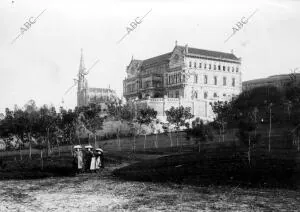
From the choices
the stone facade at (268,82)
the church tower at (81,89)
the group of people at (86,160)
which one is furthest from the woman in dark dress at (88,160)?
the church tower at (81,89)

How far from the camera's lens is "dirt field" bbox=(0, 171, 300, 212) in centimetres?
1179

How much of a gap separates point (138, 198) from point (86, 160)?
10278 mm

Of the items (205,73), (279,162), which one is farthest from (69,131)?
(205,73)

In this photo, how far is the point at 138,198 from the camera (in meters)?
13.4

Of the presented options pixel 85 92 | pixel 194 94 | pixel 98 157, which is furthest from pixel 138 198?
pixel 85 92

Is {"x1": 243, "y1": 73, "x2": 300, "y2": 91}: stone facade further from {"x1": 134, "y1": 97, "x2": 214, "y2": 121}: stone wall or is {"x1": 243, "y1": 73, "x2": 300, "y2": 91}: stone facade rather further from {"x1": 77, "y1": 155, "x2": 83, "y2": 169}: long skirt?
{"x1": 77, "y1": 155, "x2": 83, "y2": 169}: long skirt

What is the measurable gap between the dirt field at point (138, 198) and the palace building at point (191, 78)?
199ft

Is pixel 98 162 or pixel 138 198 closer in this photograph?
pixel 138 198

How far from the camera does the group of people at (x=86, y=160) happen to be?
2239 centimetres

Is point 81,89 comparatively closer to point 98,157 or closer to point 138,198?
point 98,157

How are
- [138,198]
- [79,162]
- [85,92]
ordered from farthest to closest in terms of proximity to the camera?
[85,92] → [79,162] → [138,198]

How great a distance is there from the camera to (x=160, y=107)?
74625 millimetres

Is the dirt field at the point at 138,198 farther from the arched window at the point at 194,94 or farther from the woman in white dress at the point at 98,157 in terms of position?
the arched window at the point at 194,94

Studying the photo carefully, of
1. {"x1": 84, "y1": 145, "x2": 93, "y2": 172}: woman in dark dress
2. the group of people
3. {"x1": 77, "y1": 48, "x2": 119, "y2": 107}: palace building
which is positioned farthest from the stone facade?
{"x1": 84, "y1": 145, "x2": 93, "y2": 172}: woman in dark dress
